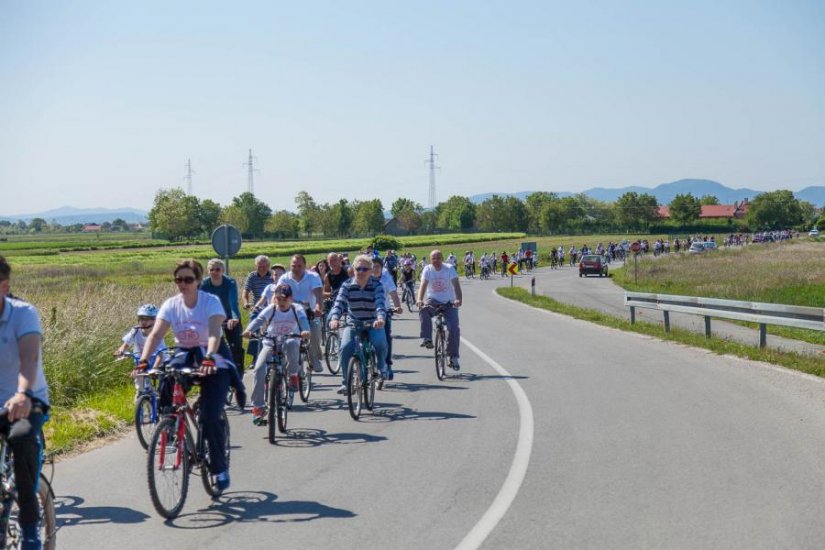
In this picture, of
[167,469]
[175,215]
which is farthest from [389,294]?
[175,215]

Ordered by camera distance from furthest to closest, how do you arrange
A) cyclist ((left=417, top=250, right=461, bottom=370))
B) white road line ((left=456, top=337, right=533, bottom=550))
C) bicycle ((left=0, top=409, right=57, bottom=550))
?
1. cyclist ((left=417, top=250, right=461, bottom=370))
2. white road line ((left=456, top=337, right=533, bottom=550))
3. bicycle ((left=0, top=409, right=57, bottom=550))

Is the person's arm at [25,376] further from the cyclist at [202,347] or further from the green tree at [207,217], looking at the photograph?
the green tree at [207,217]

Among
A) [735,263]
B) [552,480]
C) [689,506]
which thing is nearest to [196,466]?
[552,480]

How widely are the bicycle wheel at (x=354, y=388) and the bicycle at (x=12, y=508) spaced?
5371 millimetres

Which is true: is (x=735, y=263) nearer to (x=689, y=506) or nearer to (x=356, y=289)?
(x=356, y=289)

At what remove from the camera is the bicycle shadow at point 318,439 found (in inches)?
368

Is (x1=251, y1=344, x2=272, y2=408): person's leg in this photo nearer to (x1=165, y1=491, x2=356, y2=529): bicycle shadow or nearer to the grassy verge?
(x1=165, y1=491, x2=356, y2=529): bicycle shadow

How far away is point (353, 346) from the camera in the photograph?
1135 centimetres

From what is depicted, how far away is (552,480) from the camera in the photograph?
7492 millimetres

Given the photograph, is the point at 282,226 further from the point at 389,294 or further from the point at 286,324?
the point at 286,324

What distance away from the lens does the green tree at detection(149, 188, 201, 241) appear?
177 m

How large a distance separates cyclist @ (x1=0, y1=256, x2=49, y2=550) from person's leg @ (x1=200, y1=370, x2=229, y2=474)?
78.0 inches

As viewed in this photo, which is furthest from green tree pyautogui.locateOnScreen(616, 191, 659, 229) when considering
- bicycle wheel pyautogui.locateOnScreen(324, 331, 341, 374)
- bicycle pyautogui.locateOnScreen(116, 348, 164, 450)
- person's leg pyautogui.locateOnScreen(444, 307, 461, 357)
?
bicycle pyautogui.locateOnScreen(116, 348, 164, 450)

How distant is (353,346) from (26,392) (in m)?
6.59
